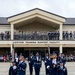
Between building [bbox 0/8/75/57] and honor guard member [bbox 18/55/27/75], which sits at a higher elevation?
building [bbox 0/8/75/57]

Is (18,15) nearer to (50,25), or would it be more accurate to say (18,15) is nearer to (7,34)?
(7,34)

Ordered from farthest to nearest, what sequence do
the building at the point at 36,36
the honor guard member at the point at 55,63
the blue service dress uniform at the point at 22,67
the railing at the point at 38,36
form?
the railing at the point at 38,36
the building at the point at 36,36
the honor guard member at the point at 55,63
the blue service dress uniform at the point at 22,67

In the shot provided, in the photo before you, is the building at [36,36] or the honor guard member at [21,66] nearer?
the honor guard member at [21,66]

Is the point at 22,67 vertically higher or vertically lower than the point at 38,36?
lower

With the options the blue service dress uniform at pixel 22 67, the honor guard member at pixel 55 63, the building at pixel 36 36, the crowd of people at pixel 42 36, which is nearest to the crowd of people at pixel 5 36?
the building at pixel 36 36

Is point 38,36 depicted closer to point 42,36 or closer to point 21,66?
point 42,36

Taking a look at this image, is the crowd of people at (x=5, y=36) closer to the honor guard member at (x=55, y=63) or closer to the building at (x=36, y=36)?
the building at (x=36, y=36)

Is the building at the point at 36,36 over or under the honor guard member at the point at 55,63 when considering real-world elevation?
over

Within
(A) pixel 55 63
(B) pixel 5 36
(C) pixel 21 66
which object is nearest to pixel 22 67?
(C) pixel 21 66

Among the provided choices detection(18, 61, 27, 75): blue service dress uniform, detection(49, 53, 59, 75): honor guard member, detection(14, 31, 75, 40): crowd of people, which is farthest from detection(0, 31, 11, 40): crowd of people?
detection(18, 61, 27, 75): blue service dress uniform

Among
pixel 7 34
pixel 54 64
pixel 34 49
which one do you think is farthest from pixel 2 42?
pixel 54 64

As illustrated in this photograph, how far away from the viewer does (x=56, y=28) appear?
188 ft

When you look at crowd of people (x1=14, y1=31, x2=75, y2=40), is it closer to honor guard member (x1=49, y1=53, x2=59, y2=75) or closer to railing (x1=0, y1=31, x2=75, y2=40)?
railing (x1=0, y1=31, x2=75, y2=40)

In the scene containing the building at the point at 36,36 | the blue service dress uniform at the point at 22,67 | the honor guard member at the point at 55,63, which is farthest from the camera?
the building at the point at 36,36
